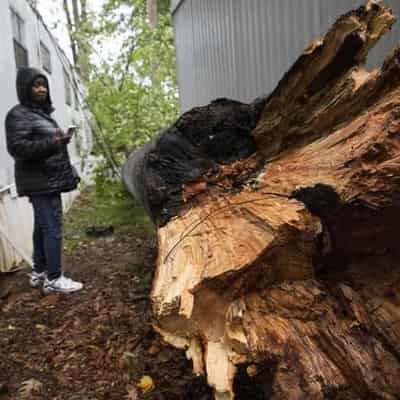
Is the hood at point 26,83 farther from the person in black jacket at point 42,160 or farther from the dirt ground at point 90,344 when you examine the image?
the dirt ground at point 90,344

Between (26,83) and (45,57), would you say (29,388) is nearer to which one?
(26,83)

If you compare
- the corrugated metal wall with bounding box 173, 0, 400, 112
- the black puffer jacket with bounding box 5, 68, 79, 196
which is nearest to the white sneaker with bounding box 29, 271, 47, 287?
the black puffer jacket with bounding box 5, 68, 79, 196

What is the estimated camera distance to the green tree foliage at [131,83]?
356 inches

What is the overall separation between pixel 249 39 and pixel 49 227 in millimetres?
2981

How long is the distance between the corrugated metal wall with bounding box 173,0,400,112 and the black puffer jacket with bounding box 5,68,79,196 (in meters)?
2.27

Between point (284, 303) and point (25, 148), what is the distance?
9.69ft

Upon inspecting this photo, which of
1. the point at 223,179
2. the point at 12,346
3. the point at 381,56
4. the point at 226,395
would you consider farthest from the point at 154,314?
the point at 381,56

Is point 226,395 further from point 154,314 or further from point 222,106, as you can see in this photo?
point 222,106

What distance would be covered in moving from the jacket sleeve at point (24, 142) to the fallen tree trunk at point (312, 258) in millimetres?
2159

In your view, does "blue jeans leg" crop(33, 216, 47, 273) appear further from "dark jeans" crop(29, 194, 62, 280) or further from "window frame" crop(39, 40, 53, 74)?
"window frame" crop(39, 40, 53, 74)

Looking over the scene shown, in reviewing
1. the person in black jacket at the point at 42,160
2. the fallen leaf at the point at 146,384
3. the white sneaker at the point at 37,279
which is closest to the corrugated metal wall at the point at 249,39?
the person in black jacket at the point at 42,160

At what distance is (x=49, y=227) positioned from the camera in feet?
13.4

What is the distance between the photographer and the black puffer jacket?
3.87 m

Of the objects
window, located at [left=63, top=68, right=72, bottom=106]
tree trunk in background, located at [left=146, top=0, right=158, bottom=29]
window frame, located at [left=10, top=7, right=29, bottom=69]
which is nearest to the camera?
window frame, located at [left=10, top=7, right=29, bottom=69]
